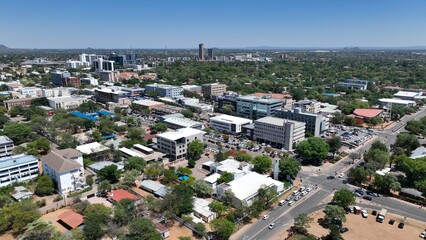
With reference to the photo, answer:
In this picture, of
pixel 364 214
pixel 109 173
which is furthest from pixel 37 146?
pixel 364 214

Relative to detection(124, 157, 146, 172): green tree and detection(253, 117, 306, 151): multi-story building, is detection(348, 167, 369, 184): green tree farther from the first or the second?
detection(124, 157, 146, 172): green tree

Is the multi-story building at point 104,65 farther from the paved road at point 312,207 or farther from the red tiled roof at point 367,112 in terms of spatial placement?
the paved road at point 312,207

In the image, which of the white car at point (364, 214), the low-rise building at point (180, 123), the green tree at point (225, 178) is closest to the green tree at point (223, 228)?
the green tree at point (225, 178)

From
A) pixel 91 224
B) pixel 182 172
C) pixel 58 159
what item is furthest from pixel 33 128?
pixel 91 224

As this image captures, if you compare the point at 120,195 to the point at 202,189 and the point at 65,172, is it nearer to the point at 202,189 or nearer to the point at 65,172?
the point at 65,172

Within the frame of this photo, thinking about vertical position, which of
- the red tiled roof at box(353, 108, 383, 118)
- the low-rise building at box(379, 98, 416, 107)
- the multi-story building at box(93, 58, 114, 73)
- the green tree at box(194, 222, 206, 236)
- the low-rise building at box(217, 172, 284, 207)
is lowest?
the green tree at box(194, 222, 206, 236)

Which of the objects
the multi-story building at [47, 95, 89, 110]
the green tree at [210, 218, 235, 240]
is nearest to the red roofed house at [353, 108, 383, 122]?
the green tree at [210, 218, 235, 240]
